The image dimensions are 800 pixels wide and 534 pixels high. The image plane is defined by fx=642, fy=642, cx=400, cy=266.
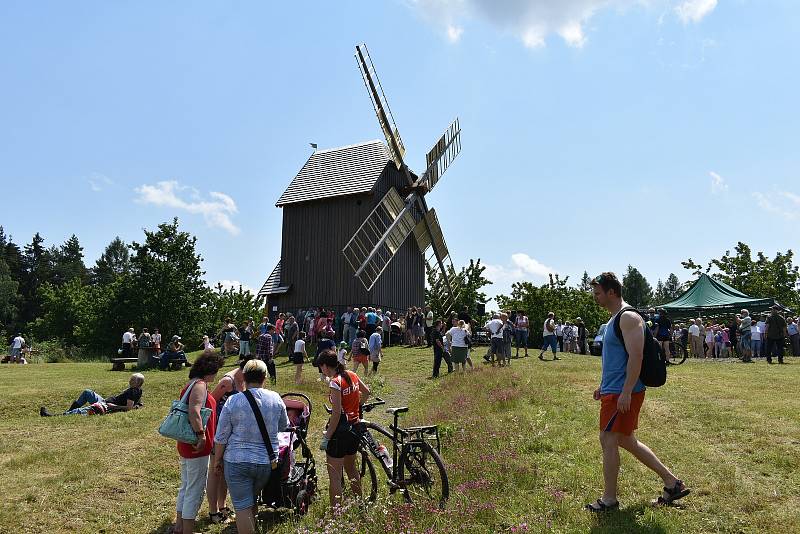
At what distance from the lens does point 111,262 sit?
106875 mm

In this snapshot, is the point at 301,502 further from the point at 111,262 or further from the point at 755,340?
the point at 111,262

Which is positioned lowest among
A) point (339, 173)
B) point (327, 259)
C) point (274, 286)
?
point (274, 286)

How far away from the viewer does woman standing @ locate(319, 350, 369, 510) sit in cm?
669

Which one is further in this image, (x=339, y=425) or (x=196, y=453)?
(x=339, y=425)

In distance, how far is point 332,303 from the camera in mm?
31484

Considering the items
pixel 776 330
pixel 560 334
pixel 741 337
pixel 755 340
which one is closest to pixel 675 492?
pixel 776 330

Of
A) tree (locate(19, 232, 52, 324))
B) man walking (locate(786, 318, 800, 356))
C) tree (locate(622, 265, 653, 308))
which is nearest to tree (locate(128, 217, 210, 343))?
man walking (locate(786, 318, 800, 356))

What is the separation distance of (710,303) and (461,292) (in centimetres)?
1473

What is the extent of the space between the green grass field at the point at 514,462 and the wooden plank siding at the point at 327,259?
642 inches

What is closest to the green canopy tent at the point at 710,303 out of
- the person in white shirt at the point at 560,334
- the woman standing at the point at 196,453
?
the person in white shirt at the point at 560,334

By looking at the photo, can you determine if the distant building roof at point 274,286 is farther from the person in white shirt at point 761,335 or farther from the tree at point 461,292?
the person in white shirt at point 761,335

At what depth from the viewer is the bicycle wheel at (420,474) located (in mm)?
6676

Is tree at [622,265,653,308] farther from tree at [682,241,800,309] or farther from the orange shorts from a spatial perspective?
the orange shorts

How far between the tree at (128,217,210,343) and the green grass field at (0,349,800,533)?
22936 millimetres
